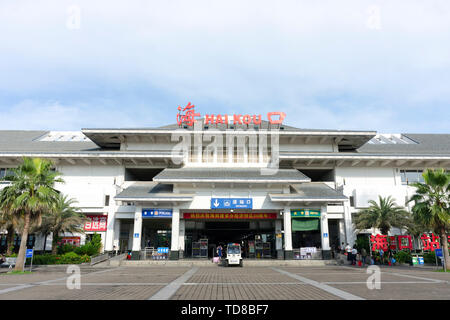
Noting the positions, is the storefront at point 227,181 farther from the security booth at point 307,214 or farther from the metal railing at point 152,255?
the metal railing at point 152,255

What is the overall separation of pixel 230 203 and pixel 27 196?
58.6 feet

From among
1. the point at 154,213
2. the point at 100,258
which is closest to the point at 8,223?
the point at 100,258

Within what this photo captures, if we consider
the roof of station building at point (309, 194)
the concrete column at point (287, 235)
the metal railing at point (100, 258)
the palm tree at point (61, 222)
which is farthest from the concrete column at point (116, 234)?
the concrete column at point (287, 235)

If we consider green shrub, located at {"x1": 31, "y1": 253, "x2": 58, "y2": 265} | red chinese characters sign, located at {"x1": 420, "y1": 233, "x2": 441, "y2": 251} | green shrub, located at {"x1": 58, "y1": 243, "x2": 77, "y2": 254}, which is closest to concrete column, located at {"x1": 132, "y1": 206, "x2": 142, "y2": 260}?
green shrub, located at {"x1": 58, "y1": 243, "x2": 77, "y2": 254}

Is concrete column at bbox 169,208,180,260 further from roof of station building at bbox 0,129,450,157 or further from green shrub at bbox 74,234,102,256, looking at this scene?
roof of station building at bbox 0,129,450,157

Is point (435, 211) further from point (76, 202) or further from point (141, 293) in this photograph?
point (76, 202)

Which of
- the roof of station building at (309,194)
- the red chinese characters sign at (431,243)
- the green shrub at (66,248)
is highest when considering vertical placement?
the roof of station building at (309,194)

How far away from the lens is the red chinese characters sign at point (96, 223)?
3325 cm

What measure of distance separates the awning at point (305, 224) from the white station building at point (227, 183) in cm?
10

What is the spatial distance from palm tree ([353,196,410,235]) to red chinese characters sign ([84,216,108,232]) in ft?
91.9

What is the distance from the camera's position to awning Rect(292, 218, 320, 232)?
101ft

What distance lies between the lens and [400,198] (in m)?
33.0

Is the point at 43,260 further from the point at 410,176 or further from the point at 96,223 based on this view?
the point at 410,176
